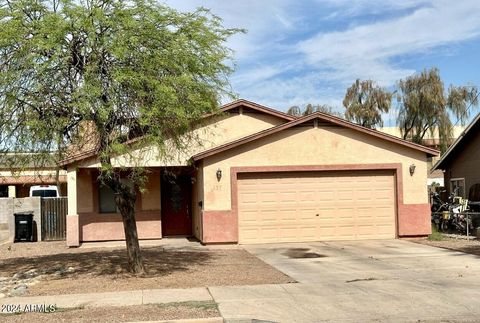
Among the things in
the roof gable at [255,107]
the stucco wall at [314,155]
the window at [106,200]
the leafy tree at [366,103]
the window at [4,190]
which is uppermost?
the leafy tree at [366,103]

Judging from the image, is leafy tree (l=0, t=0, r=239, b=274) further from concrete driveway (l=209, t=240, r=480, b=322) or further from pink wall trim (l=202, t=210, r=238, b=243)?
pink wall trim (l=202, t=210, r=238, b=243)

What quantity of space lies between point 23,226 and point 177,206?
5875 millimetres

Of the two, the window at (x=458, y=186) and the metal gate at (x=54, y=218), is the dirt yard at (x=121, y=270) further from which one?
the window at (x=458, y=186)

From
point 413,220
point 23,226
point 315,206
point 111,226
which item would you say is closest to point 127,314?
point 315,206

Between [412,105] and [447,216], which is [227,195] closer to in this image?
[447,216]

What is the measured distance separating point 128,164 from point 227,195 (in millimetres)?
6886

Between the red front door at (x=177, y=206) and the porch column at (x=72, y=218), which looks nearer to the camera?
the porch column at (x=72, y=218)

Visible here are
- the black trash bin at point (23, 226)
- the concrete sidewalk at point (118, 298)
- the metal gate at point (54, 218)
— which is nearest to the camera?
the concrete sidewalk at point (118, 298)

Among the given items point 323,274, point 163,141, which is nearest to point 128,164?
point 163,141

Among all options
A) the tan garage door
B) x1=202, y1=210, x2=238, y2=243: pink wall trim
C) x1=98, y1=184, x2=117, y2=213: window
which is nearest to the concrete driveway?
x1=202, y1=210, x2=238, y2=243: pink wall trim

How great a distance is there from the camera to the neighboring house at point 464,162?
76.7 ft

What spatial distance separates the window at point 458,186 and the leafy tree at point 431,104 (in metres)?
12.8

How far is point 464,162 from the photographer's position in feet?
81.1

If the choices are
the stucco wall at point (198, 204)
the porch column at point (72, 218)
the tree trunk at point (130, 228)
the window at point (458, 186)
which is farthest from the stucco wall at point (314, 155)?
the tree trunk at point (130, 228)
